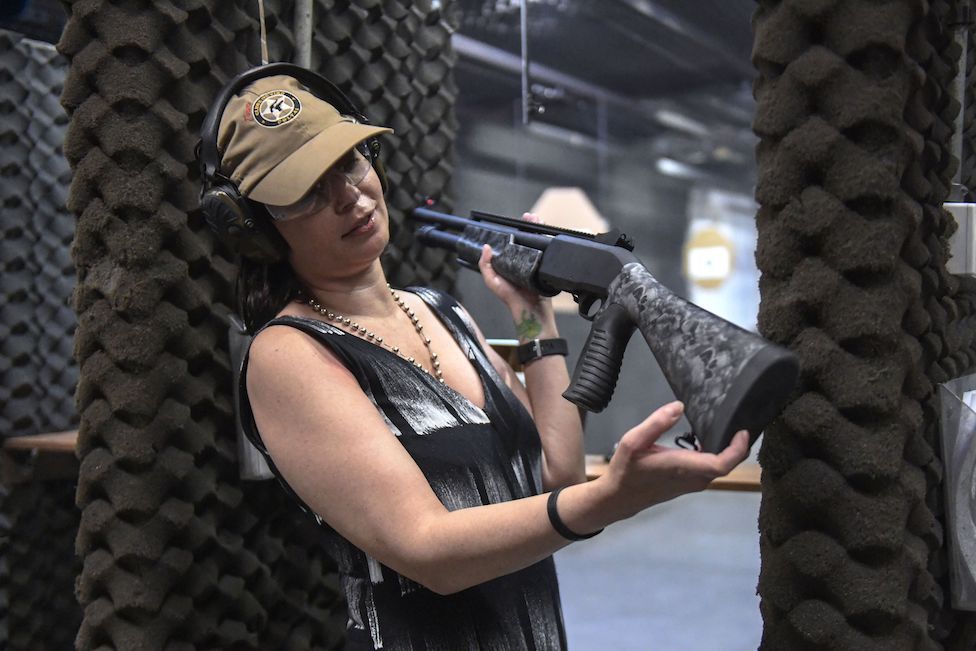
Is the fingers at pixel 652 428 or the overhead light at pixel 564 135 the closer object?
the fingers at pixel 652 428

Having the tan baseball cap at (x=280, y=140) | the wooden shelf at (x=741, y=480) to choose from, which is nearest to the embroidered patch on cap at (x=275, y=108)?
the tan baseball cap at (x=280, y=140)

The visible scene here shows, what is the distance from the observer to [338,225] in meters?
1.06

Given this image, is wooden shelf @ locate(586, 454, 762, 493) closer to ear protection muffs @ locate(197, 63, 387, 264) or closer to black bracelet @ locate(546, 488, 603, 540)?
black bracelet @ locate(546, 488, 603, 540)

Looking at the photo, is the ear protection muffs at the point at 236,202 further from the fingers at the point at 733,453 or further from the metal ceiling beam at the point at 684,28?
the metal ceiling beam at the point at 684,28

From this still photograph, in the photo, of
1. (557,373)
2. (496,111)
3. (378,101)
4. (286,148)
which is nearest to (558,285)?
(557,373)

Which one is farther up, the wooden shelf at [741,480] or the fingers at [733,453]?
the fingers at [733,453]

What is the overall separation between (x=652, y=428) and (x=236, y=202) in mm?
614

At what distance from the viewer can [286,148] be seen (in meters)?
1.03

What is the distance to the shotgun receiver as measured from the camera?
0.69 metres

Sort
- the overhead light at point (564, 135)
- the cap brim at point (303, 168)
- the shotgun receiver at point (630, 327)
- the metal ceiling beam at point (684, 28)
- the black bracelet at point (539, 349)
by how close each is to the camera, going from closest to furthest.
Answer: the shotgun receiver at point (630, 327) → the cap brim at point (303, 168) → the black bracelet at point (539, 349) → the metal ceiling beam at point (684, 28) → the overhead light at point (564, 135)

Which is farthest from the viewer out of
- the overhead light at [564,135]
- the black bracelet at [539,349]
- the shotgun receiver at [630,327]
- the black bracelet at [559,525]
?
the overhead light at [564,135]

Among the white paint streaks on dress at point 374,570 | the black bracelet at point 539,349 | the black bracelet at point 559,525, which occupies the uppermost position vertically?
the black bracelet at point 539,349

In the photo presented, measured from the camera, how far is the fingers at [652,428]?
2.32 ft

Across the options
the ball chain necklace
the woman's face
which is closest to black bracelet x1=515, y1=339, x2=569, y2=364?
the ball chain necklace
